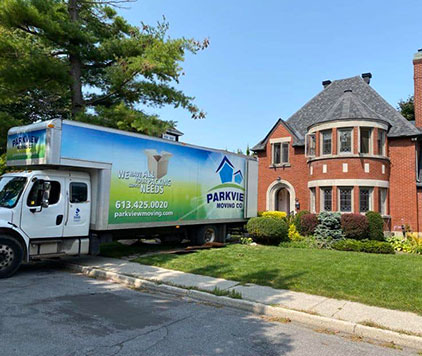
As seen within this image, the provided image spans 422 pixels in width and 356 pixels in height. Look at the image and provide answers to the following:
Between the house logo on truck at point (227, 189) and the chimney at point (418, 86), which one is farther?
the chimney at point (418, 86)

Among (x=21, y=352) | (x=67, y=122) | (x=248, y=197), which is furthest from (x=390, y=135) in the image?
(x=21, y=352)

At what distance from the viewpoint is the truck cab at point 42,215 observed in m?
8.15

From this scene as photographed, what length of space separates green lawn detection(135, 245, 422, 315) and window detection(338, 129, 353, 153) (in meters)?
8.69

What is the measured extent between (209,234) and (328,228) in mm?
5867

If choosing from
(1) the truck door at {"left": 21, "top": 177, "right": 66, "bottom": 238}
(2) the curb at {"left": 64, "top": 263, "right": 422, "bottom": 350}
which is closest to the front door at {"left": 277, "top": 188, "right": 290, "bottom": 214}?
(2) the curb at {"left": 64, "top": 263, "right": 422, "bottom": 350}

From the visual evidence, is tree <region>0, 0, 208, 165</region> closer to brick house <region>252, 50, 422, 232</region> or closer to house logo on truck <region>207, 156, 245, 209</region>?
house logo on truck <region>207, 156, 245, 209</region>

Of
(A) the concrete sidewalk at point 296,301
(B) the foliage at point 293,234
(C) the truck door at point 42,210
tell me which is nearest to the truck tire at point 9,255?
(C) the truck door at point 42,210

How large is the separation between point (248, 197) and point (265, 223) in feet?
5.07

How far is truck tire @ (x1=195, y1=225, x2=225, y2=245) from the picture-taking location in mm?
13047

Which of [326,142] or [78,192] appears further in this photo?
[326,142]

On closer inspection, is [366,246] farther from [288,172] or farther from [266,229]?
[288,172]

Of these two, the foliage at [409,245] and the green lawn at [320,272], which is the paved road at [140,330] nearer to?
the green lawn at [320,272]

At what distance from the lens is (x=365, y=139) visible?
62.5 ft

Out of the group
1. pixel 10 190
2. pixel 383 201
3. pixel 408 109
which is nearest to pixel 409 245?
pixel 383 201
